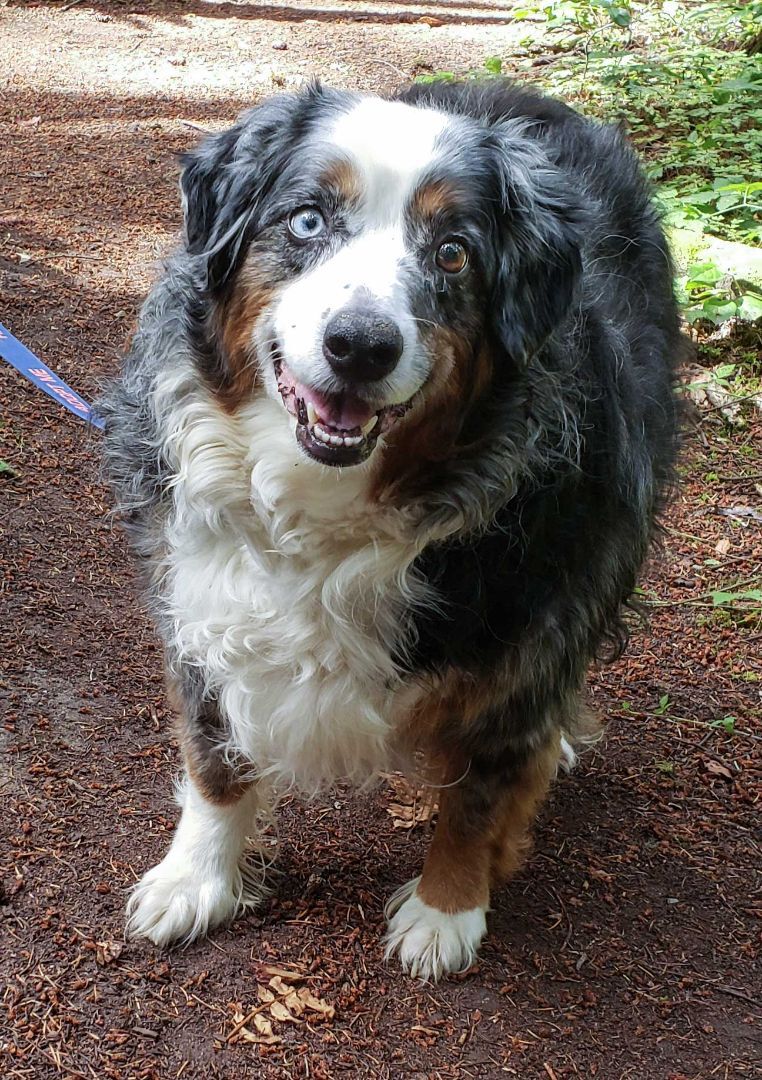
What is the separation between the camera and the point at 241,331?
2.25 meters

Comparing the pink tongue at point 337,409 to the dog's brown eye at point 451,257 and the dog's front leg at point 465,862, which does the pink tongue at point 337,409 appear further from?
the dog's front leg at point 465,862

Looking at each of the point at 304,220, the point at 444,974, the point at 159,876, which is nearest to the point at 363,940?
the point at 444,974

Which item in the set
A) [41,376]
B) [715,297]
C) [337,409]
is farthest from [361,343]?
[715,297]

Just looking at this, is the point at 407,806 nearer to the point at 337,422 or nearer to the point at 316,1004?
the point at 316,1004

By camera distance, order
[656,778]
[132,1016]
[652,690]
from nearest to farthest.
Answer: [132,1016], [656,778], [652,690]

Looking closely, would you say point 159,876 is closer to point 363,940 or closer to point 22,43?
point 363,940

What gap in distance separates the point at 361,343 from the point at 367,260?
219 millimetres

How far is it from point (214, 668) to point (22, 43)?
8.24 m

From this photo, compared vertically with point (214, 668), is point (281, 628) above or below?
above

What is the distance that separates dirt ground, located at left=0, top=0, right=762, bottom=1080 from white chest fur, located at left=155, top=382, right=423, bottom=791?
62 cm

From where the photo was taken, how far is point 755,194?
6.23 meters

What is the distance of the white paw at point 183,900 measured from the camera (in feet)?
8.91

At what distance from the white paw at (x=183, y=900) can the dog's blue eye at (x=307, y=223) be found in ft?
5.24

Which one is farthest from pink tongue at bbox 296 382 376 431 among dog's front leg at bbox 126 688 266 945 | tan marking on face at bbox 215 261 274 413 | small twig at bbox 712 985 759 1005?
small twig at bbox 712 985 759 1005
